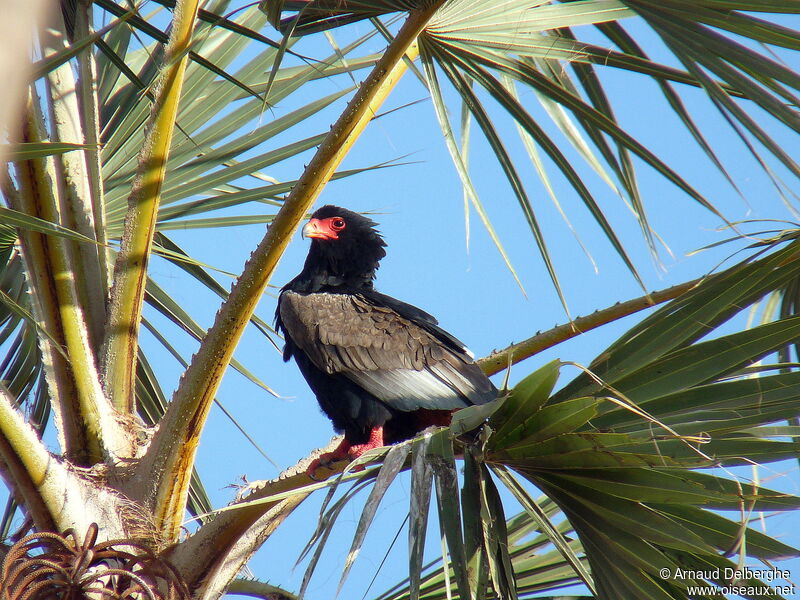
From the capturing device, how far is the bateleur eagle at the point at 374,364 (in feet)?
11.6

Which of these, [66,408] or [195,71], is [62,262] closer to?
[66,408]

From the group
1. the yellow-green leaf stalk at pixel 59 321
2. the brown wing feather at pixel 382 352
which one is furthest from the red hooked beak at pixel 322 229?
the yellow-green leaf stalk at pixel 59 321

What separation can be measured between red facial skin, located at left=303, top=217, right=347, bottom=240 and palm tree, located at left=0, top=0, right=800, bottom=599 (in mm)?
899

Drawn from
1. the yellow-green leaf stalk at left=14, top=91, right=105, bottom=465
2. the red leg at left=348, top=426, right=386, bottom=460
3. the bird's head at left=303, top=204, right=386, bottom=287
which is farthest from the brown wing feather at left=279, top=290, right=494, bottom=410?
the yellow-green leaf stalk at left=14, top=91, right=105, bottom=465

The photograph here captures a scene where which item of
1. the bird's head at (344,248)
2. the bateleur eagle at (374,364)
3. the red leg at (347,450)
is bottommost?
the red leg at (347,450)

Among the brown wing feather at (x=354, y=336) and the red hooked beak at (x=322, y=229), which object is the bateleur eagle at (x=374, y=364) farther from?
the red hooked beak at (x=322, y=229)

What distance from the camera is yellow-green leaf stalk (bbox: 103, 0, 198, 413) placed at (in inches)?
107

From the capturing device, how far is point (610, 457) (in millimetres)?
1920

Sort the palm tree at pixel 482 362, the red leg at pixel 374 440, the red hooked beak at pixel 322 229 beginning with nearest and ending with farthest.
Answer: the palm tree at pixel 482 362 < the red leg at pixel 374 440 < the red hooked beak at pixel 322 229

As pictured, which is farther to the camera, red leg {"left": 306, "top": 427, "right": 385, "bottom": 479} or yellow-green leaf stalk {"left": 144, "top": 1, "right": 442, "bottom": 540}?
red leg {"left": 306, "top": 427, "right": 385, "bottom": 479}

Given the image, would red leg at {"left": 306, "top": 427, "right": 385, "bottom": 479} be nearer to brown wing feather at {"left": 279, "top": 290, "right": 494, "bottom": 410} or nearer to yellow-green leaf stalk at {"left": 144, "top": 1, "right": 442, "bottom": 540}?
brown wing feather at {"left": 279, "top": 290, "right": 494, "bottom": 410}

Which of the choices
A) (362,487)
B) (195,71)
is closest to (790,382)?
(362,487)

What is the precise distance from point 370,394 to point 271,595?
106cm

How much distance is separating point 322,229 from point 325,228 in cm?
2
